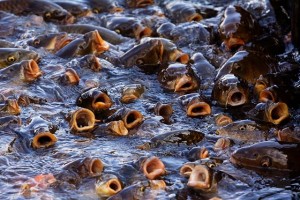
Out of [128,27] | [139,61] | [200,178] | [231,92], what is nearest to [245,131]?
[231,92]

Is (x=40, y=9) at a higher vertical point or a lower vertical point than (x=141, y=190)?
lower

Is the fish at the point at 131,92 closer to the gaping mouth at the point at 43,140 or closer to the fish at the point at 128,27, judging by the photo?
Answer: the gaping mouth at the point at 43,140

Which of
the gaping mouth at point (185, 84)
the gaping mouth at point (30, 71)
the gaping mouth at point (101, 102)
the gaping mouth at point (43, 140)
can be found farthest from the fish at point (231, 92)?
the gaping mouth at point (30, 71)

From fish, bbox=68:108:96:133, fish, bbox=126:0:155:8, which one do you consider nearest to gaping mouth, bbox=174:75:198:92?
fish, bbox=68:108:96:133

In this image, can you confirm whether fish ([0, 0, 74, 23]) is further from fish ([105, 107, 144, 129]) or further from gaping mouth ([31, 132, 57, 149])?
gaping mouth ([31, 132, 57, 149])

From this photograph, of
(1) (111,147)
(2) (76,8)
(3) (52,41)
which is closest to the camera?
(1) (111,147)

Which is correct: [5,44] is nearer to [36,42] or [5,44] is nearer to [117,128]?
[36,42]
